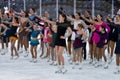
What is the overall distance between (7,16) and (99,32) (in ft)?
15.2

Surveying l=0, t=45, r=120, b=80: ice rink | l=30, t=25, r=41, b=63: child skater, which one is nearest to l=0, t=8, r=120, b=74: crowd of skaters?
l=30, t=25, r=41, b=63: child skater

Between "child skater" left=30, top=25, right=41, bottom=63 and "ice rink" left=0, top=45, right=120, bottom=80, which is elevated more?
"child skater" left=30, top=25, right=41, bottom=63

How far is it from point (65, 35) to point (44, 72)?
136 cm

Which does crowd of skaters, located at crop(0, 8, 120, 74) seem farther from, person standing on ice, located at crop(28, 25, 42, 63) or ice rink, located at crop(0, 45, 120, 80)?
ice rink, located at crop(0, 45, 120, 80)

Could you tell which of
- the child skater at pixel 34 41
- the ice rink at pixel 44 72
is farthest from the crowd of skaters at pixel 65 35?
the ice rink at pixel 44 72

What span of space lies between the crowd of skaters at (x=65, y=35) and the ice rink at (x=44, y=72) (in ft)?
0.81

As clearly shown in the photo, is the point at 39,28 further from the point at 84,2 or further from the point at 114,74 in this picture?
the point at 84,2

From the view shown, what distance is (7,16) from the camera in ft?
52.1

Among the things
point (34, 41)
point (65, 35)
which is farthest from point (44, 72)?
point (34, 41)

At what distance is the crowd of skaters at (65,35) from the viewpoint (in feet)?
37.4

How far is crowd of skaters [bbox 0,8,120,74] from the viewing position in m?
11.4

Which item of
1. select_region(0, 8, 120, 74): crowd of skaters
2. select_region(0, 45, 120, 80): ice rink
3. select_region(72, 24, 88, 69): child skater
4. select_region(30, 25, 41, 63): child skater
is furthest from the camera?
select_region(30, 25, 41, 63): child skater

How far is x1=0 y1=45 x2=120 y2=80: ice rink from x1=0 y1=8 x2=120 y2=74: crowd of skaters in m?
0.25

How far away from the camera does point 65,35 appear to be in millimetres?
11203
